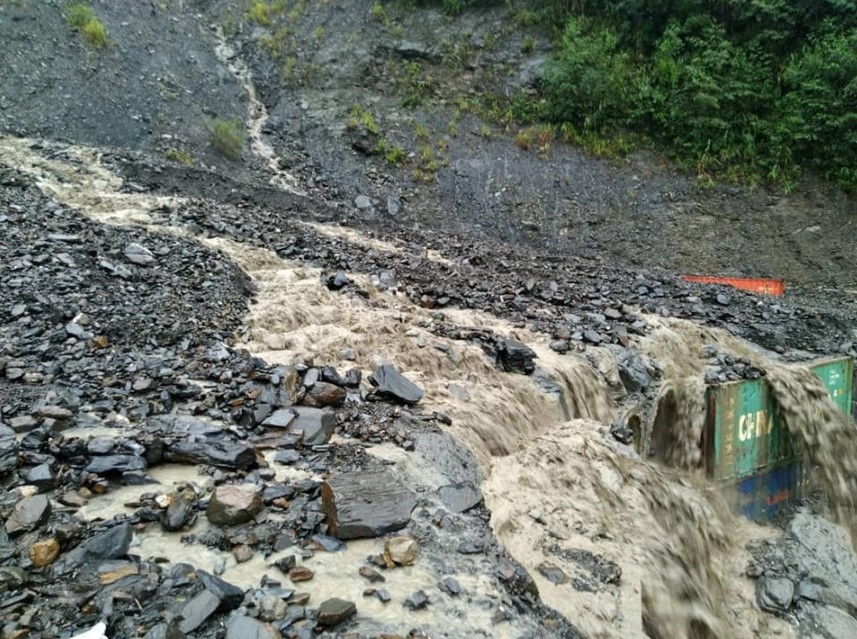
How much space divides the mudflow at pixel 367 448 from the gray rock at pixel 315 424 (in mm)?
45

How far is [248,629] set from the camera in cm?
227

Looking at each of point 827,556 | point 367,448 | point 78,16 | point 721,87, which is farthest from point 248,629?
point 78,16

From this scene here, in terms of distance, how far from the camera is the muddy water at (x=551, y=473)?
3214 millimetres

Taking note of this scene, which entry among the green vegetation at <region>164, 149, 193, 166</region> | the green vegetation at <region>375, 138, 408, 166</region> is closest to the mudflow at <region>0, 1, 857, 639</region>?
the green vegetation at <region>164, 149, 193, 166</region>

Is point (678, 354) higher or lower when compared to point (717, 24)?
lower

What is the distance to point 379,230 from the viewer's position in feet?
36.5

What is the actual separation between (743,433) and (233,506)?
19.8 ft

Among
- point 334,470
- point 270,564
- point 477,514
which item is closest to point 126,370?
point 334,470

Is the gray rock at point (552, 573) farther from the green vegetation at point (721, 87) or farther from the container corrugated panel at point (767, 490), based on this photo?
the green vegetation at point (721, 87)

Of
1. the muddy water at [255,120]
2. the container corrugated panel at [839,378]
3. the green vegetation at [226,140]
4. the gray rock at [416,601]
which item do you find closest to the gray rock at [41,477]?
the gray rock at [416,601]

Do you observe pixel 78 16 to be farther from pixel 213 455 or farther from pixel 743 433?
pixel 743 433

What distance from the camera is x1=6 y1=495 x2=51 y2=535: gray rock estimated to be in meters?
2.68

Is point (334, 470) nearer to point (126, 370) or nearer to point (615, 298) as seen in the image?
point (126, 370)

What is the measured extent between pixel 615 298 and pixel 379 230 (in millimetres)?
4857
